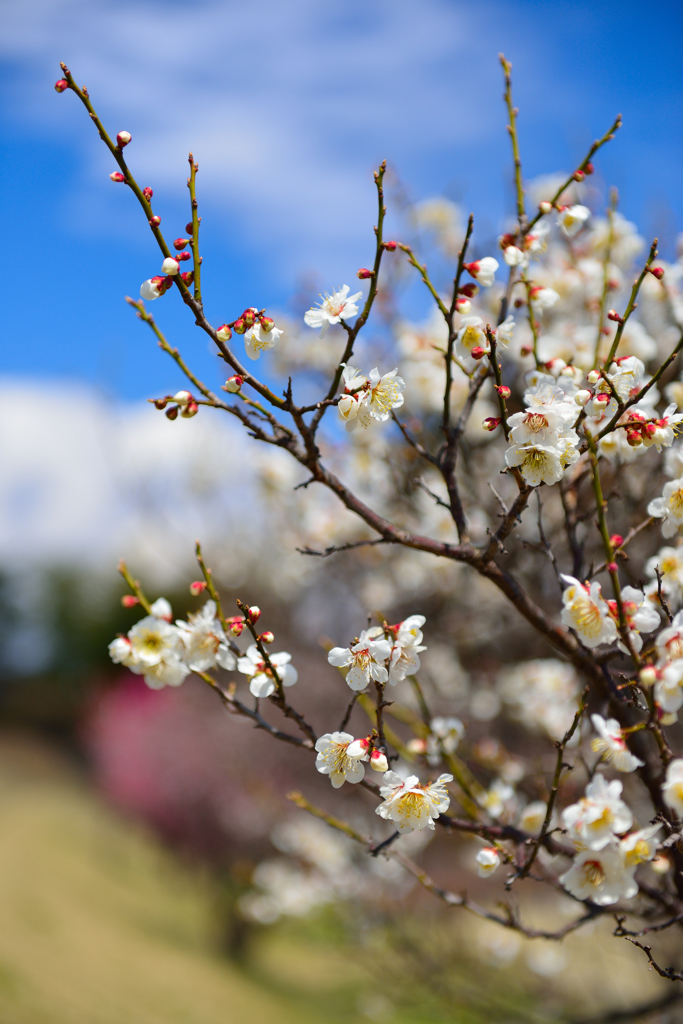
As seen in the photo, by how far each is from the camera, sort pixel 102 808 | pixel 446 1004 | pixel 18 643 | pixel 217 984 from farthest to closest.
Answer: pixel 18 643
pixel 102 808
pixel 217 984
pixel 446 1004

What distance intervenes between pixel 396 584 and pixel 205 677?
3.61m

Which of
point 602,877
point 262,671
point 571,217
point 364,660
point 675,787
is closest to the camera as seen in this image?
point 675,787

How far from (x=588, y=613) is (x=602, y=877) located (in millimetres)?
468

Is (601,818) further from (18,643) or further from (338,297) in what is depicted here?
(18,643)

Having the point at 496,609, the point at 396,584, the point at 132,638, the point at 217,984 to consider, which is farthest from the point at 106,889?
the point at 132,638

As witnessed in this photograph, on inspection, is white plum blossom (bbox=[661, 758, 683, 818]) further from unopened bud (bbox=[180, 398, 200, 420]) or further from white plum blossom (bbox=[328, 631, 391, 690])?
unopened bud (bbox=[180, 398, 200, 420])

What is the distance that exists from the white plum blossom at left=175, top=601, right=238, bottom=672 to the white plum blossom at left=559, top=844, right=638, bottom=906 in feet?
2.58

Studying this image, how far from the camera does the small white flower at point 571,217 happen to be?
5.98 feet

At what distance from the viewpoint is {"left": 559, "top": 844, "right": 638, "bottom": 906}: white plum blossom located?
119 centimetres

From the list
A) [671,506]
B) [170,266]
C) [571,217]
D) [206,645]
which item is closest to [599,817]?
[671,506]

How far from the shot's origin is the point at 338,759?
4.60 feet

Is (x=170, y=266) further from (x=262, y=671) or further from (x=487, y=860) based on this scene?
(x=487, y=860)

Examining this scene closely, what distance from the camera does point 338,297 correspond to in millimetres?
1530

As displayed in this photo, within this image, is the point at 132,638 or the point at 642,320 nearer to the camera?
the point at 132,638
